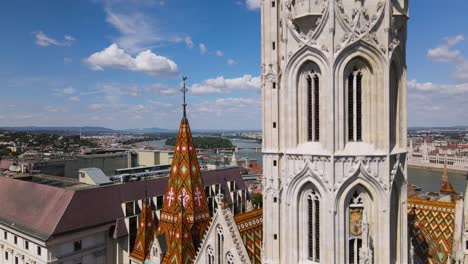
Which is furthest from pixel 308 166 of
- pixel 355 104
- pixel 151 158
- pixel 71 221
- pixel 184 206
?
pixel 151 158

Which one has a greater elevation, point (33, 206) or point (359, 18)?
point (359, 18)

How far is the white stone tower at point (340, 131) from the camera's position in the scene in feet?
37.0

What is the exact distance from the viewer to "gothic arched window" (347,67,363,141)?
1155 centimetres

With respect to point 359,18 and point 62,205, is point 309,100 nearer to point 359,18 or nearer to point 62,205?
point 359,18

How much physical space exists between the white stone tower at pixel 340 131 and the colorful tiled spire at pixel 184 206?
22.5ft

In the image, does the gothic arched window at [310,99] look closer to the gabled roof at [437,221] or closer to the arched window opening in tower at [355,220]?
the arched window opening in tower at [355,220]

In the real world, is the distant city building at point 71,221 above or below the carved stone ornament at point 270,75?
below

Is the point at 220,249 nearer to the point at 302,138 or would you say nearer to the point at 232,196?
the point at 302,138

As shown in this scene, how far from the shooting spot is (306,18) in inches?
461

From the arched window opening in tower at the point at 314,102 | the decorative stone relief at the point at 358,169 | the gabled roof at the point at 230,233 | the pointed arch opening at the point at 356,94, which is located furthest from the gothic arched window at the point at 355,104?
the gabled roof at the point at 230,233

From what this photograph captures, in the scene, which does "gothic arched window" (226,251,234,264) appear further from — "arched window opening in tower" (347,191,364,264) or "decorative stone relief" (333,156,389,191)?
"decorative stone relief" (333,156,389,191)

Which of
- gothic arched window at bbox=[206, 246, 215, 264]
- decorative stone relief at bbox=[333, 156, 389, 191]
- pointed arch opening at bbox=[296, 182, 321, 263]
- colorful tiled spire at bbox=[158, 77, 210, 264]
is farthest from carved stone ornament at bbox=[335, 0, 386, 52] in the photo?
colorful tiled spire at bbox=[158, 77, 210, 264]

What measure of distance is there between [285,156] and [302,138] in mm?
904

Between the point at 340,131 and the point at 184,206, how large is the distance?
34.1 feet
